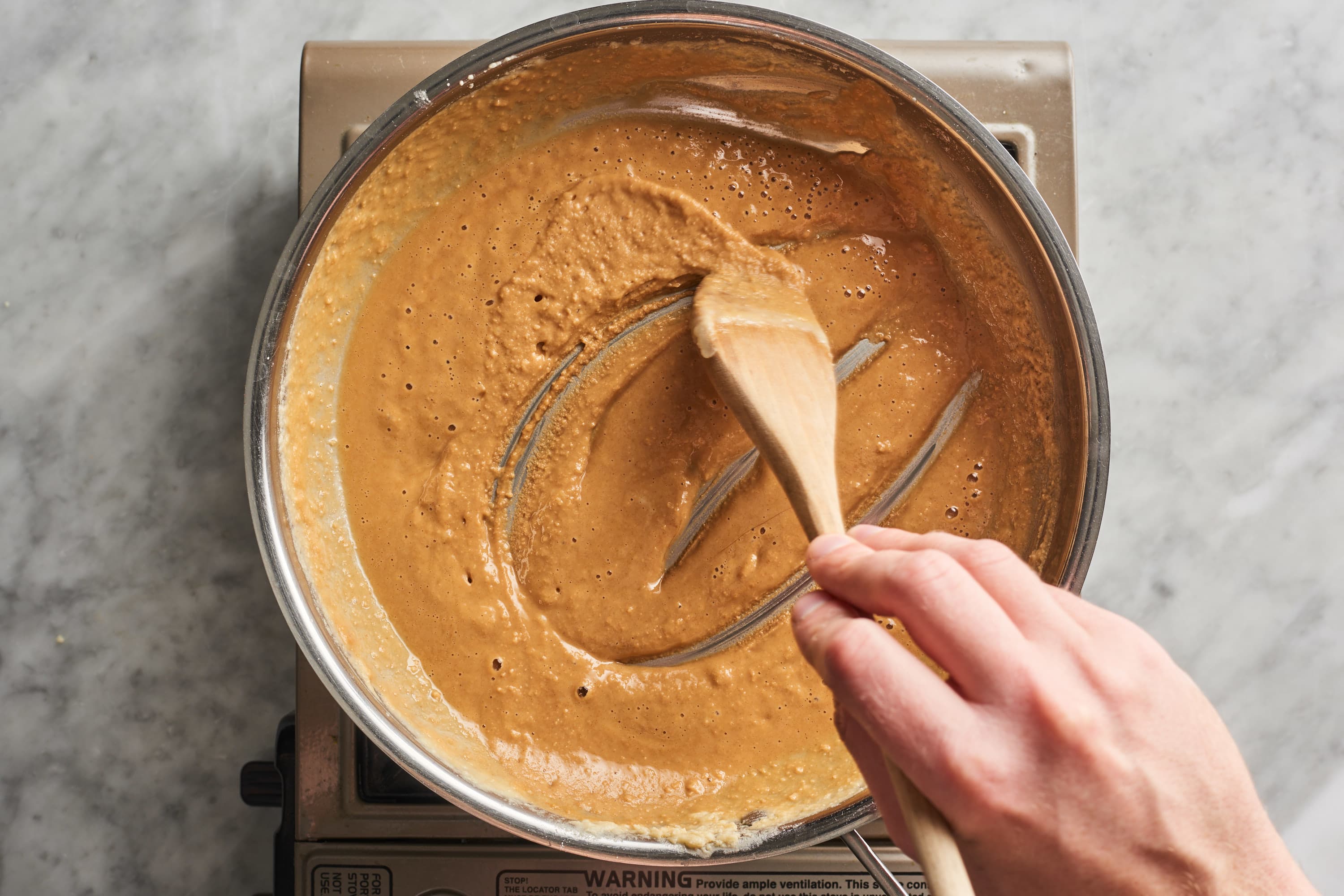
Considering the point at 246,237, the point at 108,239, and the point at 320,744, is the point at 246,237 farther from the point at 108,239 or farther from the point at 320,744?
the point at 320,744

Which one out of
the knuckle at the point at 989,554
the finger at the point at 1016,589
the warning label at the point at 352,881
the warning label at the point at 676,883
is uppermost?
the knuckle at the point at 989,554

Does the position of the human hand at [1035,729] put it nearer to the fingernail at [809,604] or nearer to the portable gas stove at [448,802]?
the fingernail at [809,604]

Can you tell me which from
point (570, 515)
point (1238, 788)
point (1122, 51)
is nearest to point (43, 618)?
point (570, 515)

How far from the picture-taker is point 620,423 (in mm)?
1118

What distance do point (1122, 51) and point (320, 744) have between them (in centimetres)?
133

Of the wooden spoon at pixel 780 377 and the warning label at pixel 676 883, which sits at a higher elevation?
the wooden spoon at pixel 780 377

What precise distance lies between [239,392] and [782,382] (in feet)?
2.39

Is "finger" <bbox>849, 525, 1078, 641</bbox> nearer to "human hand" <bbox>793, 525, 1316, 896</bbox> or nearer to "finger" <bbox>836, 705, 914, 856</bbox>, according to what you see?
"human hand" <bbox>793, 525, 1316, 896</bbox>

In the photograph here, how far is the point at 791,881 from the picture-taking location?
1.02m

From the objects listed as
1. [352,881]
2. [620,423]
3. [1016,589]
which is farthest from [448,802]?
[1016,589]

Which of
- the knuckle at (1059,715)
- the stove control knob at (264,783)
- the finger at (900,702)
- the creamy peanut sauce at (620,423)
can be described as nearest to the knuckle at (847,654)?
the finger at (900,702)

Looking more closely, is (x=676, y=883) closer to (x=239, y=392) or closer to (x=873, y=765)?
(x=873, y=765)

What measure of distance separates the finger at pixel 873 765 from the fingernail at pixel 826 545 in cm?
11

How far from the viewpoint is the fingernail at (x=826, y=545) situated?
0.70 m
